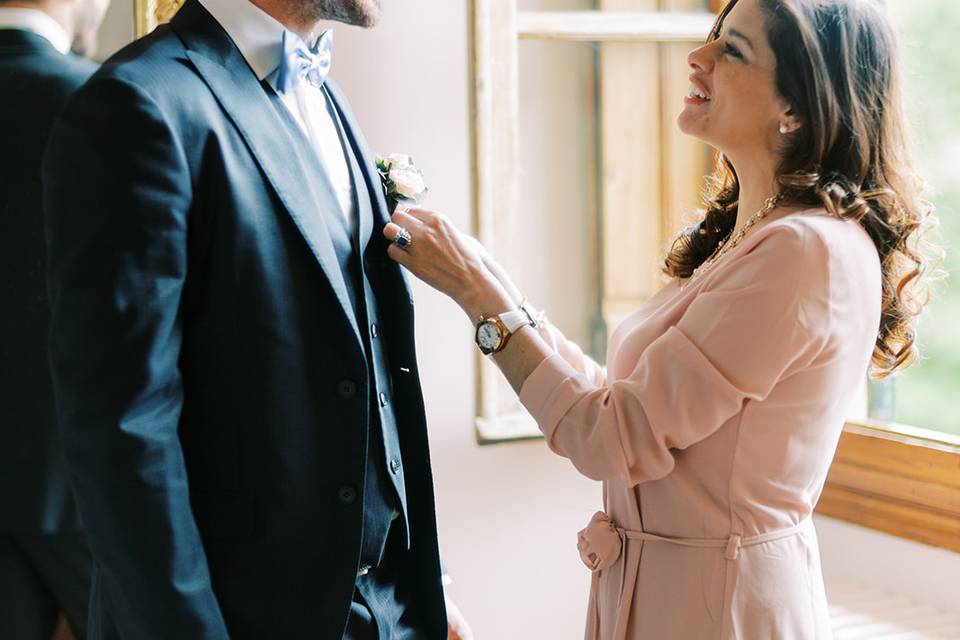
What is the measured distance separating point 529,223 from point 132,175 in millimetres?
1972

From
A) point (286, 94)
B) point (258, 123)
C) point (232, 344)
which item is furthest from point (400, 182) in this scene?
point (232, 344)

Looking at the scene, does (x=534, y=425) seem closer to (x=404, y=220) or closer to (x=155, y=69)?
(x=404, y=220)

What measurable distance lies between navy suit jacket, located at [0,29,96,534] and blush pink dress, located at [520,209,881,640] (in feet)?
2.91

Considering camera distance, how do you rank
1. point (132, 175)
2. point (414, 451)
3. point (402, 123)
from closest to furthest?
point (132, 175)
point (414, 451)
point (402, 123)

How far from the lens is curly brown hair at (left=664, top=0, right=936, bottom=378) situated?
1.58 meters

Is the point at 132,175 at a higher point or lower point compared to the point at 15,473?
higher

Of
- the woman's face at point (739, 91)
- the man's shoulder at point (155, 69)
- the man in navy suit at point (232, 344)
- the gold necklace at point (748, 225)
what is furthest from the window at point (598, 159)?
the man's shoulder at point (155, 69)

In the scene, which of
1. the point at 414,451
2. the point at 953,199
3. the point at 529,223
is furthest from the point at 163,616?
the point at 953,199

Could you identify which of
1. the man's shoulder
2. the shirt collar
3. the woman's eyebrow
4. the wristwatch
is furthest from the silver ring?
the shirt collar

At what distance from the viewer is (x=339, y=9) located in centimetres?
144

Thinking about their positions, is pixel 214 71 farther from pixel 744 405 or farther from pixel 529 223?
pixel 529 223

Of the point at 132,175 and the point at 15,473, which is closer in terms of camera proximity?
the point at 132,175

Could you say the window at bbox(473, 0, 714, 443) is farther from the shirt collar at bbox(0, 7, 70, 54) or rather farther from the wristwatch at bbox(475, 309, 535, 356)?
the shirt collar at bbox(0, 7, 70, 54)

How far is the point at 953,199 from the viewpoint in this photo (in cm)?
274
